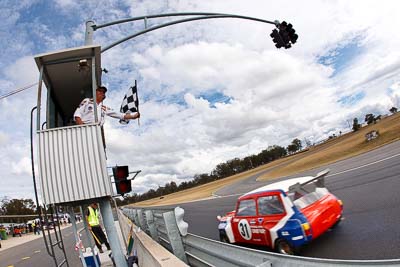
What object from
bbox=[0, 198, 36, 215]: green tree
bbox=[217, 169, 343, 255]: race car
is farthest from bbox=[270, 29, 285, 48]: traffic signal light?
bbox=[0, 198, 36, 215]: green tree

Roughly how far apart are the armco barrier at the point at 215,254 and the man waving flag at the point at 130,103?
2022 millimetres

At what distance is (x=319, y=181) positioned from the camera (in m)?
8.24

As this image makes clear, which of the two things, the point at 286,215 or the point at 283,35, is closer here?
the point at 286,215

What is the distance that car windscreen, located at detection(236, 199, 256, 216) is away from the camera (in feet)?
26.7

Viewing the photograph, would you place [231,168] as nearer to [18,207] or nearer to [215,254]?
[18,207]

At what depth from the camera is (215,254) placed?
4.54 meters

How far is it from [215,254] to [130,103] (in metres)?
3.10

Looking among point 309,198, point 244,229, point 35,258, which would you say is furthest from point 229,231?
point 35,258

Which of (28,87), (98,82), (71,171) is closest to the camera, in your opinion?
(71,171)

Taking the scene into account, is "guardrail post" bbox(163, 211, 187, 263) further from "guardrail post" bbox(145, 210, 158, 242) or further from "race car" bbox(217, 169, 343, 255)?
"guardrail post" bbox(145, 210, 158, 242)

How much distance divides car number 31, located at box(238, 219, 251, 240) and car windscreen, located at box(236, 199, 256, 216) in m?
0.20

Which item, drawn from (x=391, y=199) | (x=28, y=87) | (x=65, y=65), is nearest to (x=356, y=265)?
(x=65, y=65)

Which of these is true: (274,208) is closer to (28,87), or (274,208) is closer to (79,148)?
(79,148)

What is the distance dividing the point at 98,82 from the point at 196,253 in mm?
3373
